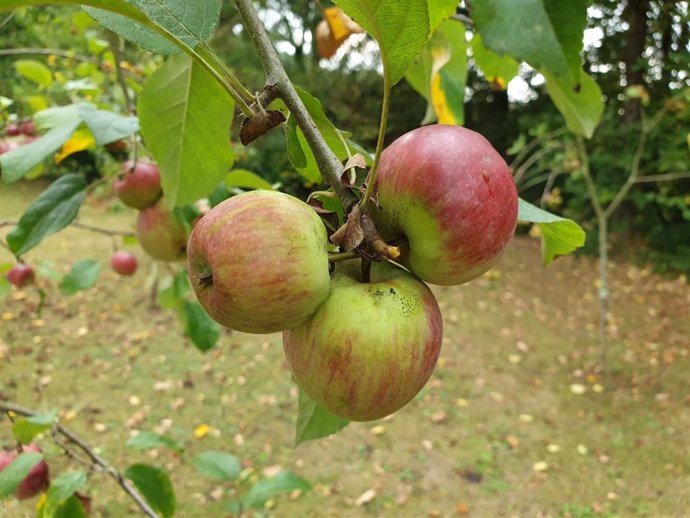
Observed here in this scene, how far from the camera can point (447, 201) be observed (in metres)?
0.46

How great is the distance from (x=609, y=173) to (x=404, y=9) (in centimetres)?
664

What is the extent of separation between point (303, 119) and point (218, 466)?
1.56 metres

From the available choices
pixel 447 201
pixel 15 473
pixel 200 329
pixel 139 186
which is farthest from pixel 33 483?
pixel 447 201

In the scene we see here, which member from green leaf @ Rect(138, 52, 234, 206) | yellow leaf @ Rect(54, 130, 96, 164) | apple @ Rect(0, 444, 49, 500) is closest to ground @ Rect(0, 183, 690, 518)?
apple @ Rect(0, 444, 49, 500)

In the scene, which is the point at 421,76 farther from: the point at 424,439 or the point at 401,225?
the point at 424,439

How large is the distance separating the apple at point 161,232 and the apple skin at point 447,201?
0.88 m

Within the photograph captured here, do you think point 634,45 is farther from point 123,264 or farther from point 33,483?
point 33,483

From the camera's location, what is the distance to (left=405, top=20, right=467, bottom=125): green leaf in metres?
0.89

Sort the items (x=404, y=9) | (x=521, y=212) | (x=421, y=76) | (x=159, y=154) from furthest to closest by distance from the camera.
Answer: (x=421, y=76)
(x=159, y=154)
(x=521, y=212)
(x=404, y=9)

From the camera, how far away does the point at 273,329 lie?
45cm

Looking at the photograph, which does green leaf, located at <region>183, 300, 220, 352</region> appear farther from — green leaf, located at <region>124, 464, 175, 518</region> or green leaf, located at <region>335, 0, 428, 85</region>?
green leaf, located at <region>335, 0, 428, 85</region>

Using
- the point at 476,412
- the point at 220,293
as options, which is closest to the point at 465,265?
the point at 220,293

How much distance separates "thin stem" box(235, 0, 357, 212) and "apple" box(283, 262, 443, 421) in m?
0.07

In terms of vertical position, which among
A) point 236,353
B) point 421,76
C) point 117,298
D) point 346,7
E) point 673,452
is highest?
point 346,7
